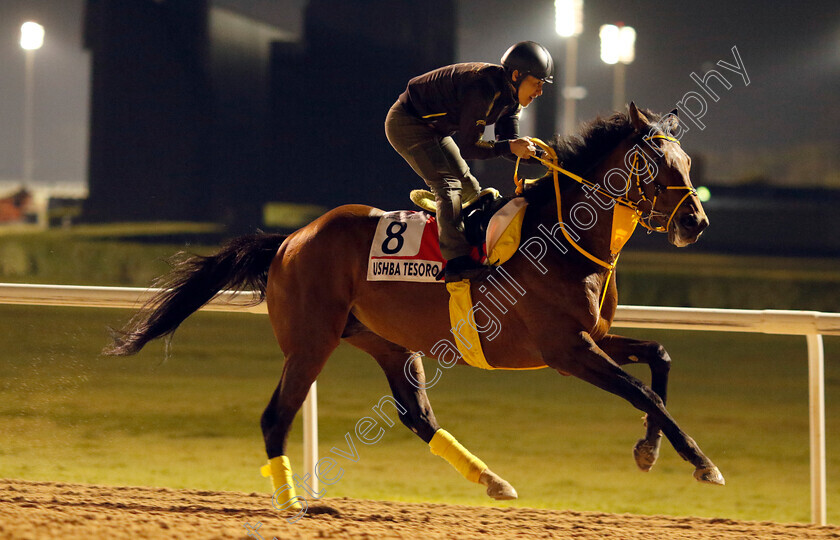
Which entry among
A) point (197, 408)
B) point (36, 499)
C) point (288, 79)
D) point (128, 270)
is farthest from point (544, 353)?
point (288, 79)

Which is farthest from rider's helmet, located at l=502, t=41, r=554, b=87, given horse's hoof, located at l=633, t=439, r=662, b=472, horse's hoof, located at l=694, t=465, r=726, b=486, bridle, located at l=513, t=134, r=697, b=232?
horse's hoof, located at l=694, t=465, r=726, b=486

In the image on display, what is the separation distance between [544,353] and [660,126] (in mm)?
935

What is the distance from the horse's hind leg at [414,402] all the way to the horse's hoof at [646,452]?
62cm

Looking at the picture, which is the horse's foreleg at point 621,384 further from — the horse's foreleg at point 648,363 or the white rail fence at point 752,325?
the white rail fence at point 752,325

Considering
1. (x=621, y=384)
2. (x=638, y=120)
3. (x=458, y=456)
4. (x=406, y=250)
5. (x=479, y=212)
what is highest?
(x=638, y=120)

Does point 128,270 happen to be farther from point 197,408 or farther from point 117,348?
point 117,348

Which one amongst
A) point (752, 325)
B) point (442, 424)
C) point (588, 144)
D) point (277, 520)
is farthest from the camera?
point (442, 424)

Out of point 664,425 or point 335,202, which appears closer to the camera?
point 664,425

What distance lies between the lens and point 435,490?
15.5 feet

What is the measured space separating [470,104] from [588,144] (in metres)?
0.50

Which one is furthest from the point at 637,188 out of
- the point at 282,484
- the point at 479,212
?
the point at 282,484

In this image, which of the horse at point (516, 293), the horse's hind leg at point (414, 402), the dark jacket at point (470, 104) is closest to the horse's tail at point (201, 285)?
the horse at point (516, 293)

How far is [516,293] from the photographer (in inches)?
133

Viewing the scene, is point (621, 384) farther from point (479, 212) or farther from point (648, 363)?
point (479, 212)
